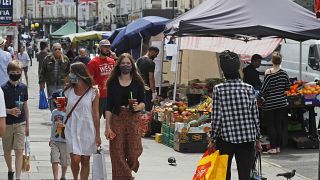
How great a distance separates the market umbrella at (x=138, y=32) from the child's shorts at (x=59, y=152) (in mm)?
10598

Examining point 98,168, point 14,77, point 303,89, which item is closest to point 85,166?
point 98,168

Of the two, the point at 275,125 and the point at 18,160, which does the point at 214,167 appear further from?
the point at 275,125

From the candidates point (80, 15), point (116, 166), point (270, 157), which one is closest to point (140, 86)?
point (116, 166)

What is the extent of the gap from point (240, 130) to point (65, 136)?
7.80 feet

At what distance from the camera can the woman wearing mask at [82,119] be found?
838cm

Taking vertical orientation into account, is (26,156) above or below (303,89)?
below

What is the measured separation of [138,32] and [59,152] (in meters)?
11.6

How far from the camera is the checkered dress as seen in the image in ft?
23.5

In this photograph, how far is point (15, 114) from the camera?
8.84m

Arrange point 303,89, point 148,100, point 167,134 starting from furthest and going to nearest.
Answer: point 148,100
point 167,134
point 303,89

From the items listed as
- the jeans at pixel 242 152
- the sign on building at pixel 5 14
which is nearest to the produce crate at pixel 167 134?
the jeans at pixel 242 152

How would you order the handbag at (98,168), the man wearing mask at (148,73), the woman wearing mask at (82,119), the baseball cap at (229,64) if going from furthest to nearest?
the man wearing mask at (148,73) → the woman wearing mask at (82,119) → the handbag at (98,168) → the baseball cap at (229,64)

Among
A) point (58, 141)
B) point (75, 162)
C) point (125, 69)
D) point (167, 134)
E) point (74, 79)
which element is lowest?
point (167, 134)

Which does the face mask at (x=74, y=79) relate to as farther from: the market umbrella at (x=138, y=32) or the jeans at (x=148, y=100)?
the market umbrella at (x=138, y=32)
